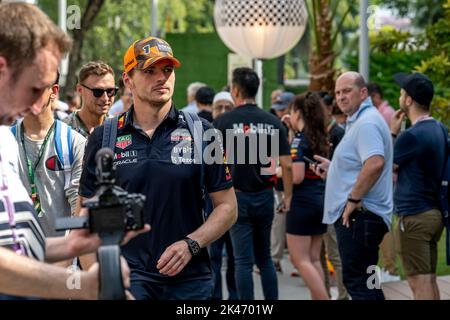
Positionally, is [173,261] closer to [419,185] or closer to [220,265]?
[419,185]

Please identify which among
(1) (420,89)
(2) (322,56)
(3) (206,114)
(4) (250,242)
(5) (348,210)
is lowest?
(4) (250,242)

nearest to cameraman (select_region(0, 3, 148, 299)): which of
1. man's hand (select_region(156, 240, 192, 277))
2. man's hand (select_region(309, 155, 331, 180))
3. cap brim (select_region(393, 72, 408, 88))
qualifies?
man's hand (select_region(156, 240, 192, 277))

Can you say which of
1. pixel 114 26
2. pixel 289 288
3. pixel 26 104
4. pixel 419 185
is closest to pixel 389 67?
pixel 289 288

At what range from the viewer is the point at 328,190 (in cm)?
785

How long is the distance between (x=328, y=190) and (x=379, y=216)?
0.49 metres

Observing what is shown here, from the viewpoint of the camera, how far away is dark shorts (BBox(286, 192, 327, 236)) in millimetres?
8875

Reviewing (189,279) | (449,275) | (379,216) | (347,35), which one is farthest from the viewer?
(347,35)

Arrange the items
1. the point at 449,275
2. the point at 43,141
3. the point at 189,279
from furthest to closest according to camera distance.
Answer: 1. the point at 449,275
2. the point at 43,141
3. the point at 189,279

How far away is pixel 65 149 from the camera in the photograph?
220 inches

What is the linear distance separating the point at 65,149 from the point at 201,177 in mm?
890

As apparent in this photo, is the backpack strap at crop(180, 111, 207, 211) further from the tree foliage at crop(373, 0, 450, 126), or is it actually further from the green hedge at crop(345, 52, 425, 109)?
the green hedge at crop(345, 52, 425, 109)

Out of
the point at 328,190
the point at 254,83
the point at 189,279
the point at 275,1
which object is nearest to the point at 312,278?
the point at 328,190

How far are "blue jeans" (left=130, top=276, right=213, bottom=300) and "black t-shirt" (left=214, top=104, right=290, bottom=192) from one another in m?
3.75
